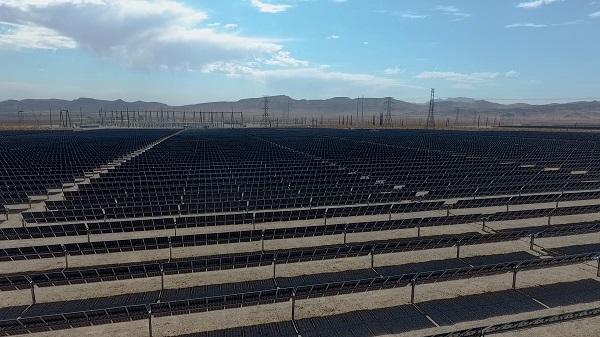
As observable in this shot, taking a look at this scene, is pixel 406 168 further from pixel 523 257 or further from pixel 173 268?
pixel 173 268

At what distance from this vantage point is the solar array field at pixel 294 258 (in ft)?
22.4

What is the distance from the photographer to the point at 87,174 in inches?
880

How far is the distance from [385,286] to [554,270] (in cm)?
467

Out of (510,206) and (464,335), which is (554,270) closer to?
(464,335)

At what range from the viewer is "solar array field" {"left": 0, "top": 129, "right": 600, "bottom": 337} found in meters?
6.82

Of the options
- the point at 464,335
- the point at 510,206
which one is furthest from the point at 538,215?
the point at 464,335

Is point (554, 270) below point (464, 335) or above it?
below

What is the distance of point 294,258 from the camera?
8773 mm

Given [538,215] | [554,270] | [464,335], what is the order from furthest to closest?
[538,215] < [554,270] < [464,335]

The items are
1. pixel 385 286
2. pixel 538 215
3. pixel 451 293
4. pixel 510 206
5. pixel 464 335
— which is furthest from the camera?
pixel 510 206

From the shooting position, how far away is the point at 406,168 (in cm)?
2108

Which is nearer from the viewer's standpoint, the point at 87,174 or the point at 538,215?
the point at 538,215

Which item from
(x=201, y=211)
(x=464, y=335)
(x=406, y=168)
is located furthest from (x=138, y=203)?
(x=406, y=168)

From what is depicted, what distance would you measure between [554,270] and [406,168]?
12.1 m
